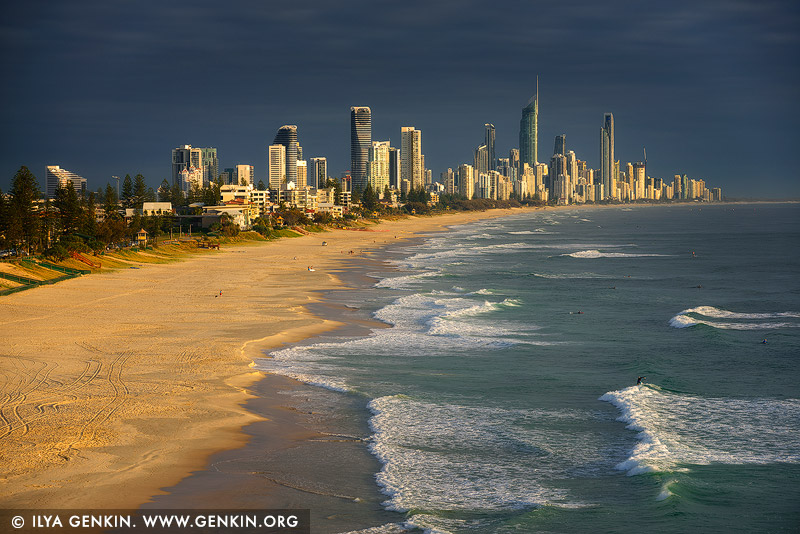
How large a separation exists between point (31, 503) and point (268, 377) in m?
12.9

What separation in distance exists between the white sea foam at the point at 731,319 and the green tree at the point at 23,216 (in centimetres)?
5523

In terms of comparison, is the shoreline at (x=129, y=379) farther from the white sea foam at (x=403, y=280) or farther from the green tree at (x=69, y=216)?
the green tree at (x=69, y=216)

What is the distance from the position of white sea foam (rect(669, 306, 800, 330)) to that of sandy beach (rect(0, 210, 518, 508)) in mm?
20512

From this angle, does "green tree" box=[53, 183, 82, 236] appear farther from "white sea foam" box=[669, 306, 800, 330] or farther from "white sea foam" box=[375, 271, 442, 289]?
"white sea foam" box=[669, 306, 800, 330]

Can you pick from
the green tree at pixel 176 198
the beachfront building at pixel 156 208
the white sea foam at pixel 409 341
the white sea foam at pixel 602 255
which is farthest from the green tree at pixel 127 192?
the white sea foam at pixel 409 341

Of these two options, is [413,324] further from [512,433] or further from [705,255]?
[705,255]

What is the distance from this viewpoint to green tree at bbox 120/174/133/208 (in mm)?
136875

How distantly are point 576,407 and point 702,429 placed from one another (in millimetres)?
3952

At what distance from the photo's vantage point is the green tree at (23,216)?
2530 inches

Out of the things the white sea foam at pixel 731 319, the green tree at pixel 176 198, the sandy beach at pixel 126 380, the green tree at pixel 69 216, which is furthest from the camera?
the green tree at pixel 176 198

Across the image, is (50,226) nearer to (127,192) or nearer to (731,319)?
(127,192)

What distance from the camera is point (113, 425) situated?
69.2 feet

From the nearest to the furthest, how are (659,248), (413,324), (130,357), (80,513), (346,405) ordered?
1. (80,513)
2. (346,405)
3. (130,357)
4. (413,324)
5. (659,248)

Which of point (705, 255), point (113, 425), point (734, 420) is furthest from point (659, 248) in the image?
point (113, 425)
